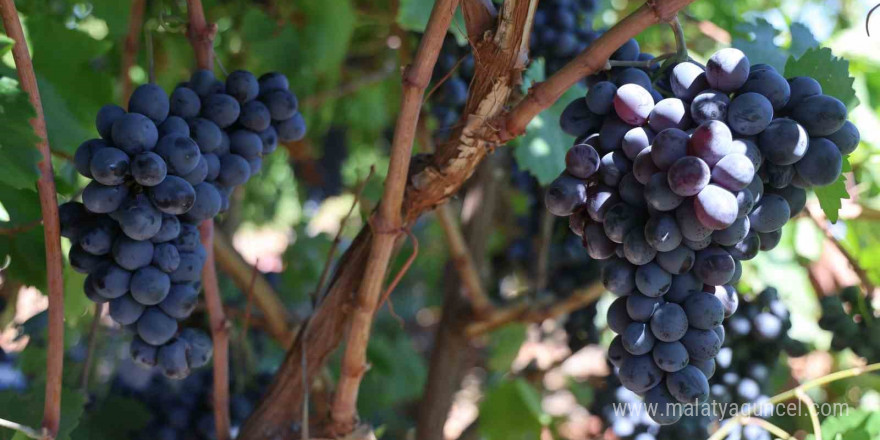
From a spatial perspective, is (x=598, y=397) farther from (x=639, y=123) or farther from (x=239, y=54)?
(x=239, y=54)

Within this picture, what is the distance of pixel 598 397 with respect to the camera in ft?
5.40

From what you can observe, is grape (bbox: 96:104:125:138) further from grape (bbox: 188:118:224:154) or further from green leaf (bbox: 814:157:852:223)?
green leaf (bbox: 814:157:852:223)

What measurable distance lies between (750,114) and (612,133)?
0.13m

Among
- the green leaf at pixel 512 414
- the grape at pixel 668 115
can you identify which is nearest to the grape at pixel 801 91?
the grape at pixel 668 115

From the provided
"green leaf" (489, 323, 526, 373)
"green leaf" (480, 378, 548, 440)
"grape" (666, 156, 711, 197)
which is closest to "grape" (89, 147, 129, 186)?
"grape" (666, 156, 711, 197)

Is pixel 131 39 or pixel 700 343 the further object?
pixel 131 39

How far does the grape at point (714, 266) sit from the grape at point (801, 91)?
158mm

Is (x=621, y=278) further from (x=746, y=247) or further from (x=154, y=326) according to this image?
(x=154, y=326)

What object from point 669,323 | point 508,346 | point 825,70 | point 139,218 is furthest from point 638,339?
point 508,346

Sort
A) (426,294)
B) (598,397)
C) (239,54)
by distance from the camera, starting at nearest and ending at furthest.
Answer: (598,397) → (239,54) → (426,294)

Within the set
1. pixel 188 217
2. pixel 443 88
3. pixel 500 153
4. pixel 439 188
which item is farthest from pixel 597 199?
pixel 500 153

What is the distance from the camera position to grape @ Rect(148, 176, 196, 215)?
2.64ft

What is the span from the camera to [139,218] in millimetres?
793

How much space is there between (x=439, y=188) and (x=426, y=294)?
7.96ft
